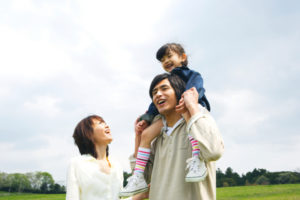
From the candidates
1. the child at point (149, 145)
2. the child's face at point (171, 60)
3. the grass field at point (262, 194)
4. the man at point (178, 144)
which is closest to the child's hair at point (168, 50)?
the child's face at point (171, 60)

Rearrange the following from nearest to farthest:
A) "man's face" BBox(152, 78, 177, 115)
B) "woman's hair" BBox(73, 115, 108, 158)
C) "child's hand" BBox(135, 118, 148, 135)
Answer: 1. "man's face" BBox(152, 78, 177, 115)
2. "child's hand" BBox(135, 118, 148, 135)
3. "woman's hair" BBox(73, 115, 108, 158)

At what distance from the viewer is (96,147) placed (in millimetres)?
3791

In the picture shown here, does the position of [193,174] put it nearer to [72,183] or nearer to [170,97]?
[170,97]

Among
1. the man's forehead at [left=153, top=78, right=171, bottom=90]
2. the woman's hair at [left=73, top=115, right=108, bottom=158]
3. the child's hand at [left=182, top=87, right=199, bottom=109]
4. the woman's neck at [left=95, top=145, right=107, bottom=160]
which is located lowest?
the woman's neck at [left=95, top=145, right=107, bottom=160]

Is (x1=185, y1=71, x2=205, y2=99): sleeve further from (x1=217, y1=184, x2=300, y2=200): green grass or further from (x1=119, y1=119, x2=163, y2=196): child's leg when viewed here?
(x1=217, y1=184, x2=300, y2=200): green grass

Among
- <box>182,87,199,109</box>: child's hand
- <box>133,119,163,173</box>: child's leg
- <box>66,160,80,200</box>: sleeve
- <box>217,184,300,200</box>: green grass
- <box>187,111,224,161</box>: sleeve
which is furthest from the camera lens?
<box>217,184,300,200</box>: green grass

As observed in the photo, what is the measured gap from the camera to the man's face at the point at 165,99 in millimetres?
2770

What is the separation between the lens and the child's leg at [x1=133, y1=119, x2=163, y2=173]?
2883mm

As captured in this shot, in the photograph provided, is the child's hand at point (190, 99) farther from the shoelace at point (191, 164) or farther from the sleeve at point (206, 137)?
the shoelace at point (191, 164)

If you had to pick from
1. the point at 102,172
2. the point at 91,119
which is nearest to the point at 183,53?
the point at 91,119

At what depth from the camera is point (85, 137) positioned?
3719 mm

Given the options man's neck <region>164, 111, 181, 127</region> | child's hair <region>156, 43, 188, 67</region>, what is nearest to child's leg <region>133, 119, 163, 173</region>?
man's neck <region>164, 111, 181, 127</region>

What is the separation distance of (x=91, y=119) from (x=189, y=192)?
76.3 inches

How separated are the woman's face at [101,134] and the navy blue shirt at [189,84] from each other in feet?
2.71
